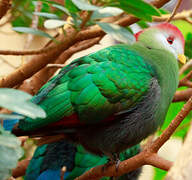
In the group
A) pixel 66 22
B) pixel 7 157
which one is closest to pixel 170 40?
pixel 66 22

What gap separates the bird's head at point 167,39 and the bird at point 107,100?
0.14m

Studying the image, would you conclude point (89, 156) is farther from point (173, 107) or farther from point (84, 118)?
point (173, 107)

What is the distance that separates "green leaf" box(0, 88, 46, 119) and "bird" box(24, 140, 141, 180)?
33.4 inches

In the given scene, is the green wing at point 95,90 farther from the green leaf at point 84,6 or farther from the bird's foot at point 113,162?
the green leaf at point 84,6

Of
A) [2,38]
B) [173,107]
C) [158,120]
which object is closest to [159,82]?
[158,120]

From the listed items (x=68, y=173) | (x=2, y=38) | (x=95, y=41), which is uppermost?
(x=95, y=41)

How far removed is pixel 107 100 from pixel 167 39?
48 cm

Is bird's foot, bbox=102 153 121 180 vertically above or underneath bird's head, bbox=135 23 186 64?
underneath

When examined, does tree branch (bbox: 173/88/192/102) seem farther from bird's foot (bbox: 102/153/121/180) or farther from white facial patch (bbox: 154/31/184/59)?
bird's foot (bbox: 102/153/121/180)

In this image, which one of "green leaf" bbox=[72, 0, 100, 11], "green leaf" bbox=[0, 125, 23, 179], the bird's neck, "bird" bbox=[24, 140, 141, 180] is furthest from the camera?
"bird" bbox=[24, 140, 141, 180]

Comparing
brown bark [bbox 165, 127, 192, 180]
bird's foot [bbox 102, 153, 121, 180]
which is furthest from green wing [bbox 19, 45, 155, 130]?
brown bark [bbox 165, 127, 192, 180]

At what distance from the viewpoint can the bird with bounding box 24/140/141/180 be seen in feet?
4.69

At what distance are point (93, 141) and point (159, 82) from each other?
0.29 meters

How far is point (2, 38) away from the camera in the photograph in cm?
260
